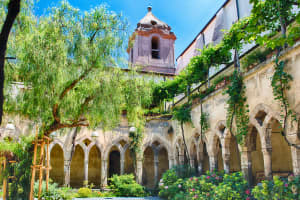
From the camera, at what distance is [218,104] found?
10.1 meters

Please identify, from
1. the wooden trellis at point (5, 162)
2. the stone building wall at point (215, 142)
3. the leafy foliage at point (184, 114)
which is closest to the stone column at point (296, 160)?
the stone building wall at point (215, 142)

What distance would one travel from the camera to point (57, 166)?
1547 cm

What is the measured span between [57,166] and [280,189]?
12.2 m

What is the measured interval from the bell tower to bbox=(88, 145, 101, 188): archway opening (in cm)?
644

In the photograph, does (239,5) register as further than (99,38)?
Yes

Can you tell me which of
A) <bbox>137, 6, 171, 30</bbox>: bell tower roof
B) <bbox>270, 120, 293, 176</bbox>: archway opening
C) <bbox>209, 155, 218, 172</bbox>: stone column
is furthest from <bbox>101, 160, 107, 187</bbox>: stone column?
<bbox>137, 6, 171, 30</bbox>: bell tower roof

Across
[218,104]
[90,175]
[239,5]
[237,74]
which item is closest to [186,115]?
[218,104]

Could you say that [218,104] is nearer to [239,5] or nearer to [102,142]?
[239,5]

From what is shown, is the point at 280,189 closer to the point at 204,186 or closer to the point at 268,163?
the point at 268,163

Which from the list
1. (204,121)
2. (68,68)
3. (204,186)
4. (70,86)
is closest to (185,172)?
(204,121)

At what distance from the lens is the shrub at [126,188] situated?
41.1ft

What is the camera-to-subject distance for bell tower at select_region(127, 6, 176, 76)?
19.2 metres

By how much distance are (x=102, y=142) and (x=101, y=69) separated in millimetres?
7210

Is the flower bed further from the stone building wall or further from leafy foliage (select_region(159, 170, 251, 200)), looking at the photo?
the stone building wall
